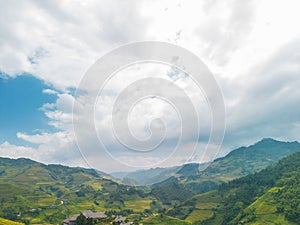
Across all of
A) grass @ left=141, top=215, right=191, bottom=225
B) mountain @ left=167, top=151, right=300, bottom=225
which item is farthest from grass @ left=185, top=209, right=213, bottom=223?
grass @ left=141, top=215, right=191, bottom=225

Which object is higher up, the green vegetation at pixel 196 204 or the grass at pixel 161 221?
the green vegetation at pixel 196 204

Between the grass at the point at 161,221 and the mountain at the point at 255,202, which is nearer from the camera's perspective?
the mountain at the point at 255,202

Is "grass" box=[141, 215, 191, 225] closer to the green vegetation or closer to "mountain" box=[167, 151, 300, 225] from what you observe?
the green vegetation

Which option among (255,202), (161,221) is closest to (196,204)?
(255,202)

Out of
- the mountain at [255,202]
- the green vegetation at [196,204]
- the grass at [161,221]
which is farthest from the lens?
the green vegetation at [196,204]

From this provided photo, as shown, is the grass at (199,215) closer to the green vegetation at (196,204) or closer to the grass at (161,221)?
the green vegetation at (196,204)

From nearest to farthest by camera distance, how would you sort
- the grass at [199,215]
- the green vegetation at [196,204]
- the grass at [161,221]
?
the grass at [161,221] → the green vegetation at [196,204] → the grass at [199,215]

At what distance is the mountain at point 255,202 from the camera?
8719cm

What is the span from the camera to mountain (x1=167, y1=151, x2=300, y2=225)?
286 feet

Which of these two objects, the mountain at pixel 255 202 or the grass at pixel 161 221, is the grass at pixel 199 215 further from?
the grass at pixel 161 221

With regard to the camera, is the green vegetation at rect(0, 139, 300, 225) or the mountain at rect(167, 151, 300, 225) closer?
the mountain at rect(167, 151, 300, 225)

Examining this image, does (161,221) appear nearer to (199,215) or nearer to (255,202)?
(199,215)

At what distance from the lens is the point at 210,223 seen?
106562 mm

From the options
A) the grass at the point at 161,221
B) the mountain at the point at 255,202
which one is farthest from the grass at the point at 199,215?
the grass at the point at 161,221
